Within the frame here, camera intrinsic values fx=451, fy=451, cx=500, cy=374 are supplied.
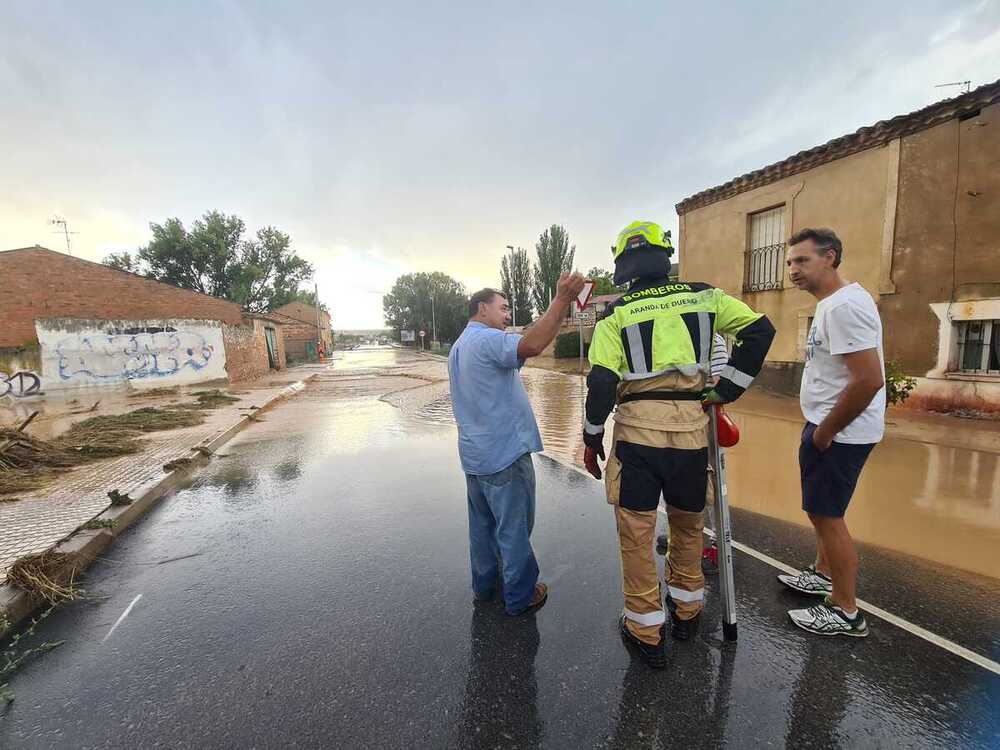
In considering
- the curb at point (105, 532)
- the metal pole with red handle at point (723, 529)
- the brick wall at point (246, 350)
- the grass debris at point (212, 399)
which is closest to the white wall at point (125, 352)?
the brick wall at point (246, 350)

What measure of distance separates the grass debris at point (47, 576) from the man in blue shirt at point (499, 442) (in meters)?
2.79

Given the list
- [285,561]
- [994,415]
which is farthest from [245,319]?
[994,415]

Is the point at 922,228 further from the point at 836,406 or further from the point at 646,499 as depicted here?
the point at 646,499

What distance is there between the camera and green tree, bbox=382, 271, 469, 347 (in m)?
54.2

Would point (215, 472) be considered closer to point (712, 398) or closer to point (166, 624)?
point (166, 624)

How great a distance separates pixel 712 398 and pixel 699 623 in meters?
1.32

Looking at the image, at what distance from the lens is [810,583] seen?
2793 millimetres

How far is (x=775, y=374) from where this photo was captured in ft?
35.5

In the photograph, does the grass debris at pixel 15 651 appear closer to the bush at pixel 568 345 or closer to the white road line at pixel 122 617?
the white road line at pixel 122 617

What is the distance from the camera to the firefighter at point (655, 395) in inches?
86.6

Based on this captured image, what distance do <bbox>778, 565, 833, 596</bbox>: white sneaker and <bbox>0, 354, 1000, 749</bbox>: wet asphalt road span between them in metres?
0.13

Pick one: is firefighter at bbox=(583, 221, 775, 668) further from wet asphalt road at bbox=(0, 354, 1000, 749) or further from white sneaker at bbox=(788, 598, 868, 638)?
white sneaker at bbox=(788, 598, 868, 638)

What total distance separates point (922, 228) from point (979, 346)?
229cm

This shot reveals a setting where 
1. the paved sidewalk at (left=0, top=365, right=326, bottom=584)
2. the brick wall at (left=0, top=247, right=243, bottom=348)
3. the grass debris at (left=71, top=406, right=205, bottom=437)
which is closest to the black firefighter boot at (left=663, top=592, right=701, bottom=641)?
the paved sidewalk at (left=0, top=365, right=326, bottom=584)
